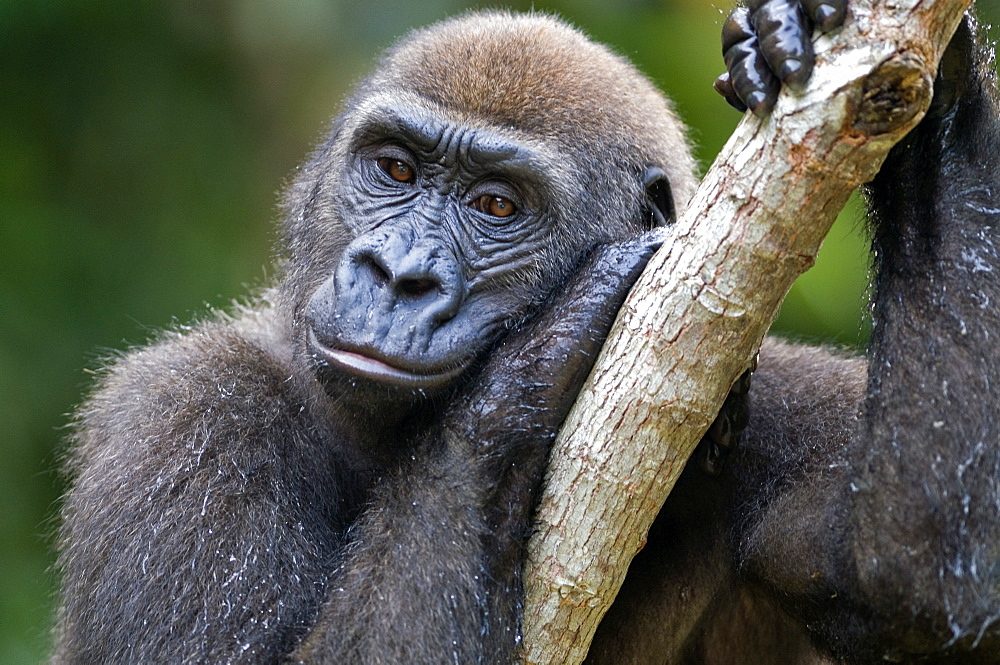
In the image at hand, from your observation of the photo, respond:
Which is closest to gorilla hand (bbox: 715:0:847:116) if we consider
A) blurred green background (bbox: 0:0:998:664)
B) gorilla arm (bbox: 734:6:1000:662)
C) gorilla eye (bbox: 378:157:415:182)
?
gorilla arm (bbox: 734:6:1000:662)

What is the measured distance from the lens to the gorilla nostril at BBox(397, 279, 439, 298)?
10.5 feet

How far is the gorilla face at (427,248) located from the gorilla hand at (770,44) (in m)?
1.04

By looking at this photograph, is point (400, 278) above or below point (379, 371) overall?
above

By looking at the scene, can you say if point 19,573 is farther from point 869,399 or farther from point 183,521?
point 869,399

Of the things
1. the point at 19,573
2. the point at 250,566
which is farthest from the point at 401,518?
the point at 19,573

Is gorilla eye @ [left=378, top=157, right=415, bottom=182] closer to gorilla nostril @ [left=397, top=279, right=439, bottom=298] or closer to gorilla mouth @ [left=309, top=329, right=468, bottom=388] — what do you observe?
gorilla nostril @ [left=397, top=279, right=439, bottom=298]

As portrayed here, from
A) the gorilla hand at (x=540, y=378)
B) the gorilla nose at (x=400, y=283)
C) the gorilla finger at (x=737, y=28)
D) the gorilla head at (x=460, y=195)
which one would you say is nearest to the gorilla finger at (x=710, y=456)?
the gorilla hand at (x=540, y=378)

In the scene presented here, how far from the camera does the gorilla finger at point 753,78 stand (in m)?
2.48

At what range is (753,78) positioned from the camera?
2504 millimetres

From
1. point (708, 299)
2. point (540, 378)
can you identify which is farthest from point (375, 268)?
point (708, 299)

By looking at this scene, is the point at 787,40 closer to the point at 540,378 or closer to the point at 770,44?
the point at 770,44

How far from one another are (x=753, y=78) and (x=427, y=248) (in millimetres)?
1189

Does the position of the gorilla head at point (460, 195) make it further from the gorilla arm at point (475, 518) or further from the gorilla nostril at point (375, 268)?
the gorilla arm at point (475, 518)

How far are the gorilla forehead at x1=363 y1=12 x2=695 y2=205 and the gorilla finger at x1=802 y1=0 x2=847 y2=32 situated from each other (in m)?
1.35
